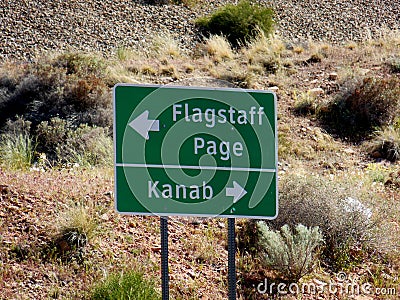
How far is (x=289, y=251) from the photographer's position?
7.16 m

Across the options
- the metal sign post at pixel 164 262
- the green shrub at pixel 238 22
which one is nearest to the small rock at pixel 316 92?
the green shrub at pixel 238 22

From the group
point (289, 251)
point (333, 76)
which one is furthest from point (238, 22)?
point (289, 251)

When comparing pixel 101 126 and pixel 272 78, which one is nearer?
pixel 101 126

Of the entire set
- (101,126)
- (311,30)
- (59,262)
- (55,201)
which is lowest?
(59,262)

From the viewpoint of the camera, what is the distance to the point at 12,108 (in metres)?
14.2

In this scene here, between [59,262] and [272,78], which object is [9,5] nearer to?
[272,78]

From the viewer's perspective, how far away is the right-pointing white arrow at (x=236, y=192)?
4977 millimetres

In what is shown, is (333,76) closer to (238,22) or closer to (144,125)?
(238,22)

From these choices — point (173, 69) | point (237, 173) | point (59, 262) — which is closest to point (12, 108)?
point (173, 69)

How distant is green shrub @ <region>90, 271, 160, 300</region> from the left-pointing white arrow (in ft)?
5.34

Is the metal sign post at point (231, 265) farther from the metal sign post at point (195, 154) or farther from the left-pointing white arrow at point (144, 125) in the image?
the left-pointing white arrow at point (144, 125)

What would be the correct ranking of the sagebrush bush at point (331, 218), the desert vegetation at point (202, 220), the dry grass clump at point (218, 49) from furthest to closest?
the dry grass clump at point (218, 49), the sagebrush bush at point (331, 218), the desert vegetation at point (202, 220)

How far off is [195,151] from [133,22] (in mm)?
16408

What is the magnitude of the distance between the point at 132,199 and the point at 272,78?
11.6 m
